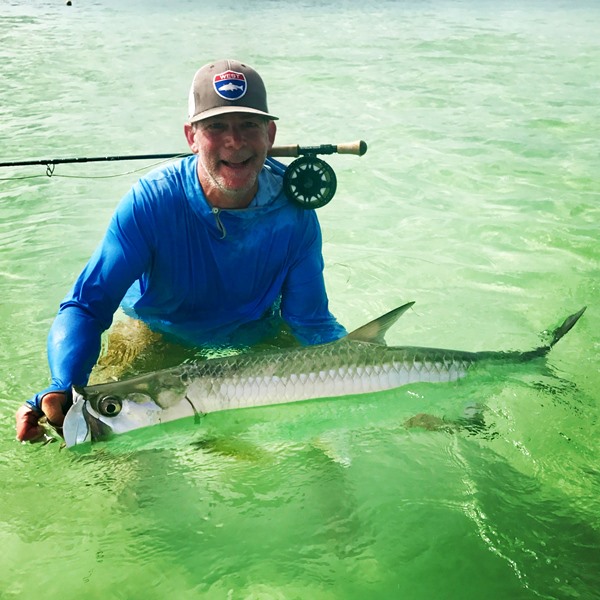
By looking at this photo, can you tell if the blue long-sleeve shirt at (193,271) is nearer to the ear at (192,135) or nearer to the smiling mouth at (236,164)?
the ear at (192,135)

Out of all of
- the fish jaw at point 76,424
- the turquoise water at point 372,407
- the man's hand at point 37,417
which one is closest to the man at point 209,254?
the man's hand at point 37,417

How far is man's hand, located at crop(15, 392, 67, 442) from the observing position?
8.12 ft

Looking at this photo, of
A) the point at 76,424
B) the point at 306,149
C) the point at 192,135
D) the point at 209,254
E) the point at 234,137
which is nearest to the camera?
the point at 76,424

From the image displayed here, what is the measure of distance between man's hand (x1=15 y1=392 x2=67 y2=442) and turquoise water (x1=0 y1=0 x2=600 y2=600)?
0.25 m

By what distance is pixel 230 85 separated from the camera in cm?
293

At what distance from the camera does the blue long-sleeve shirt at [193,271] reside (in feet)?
9.46

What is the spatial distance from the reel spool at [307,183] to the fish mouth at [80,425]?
1.45 meters

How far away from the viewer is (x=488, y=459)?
301 cm

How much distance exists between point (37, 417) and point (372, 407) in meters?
1.44

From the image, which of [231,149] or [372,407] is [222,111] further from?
[372,407]

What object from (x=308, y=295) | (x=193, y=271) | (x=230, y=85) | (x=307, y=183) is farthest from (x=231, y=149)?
(x=308, y=295)

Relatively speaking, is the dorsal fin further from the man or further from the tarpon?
the man

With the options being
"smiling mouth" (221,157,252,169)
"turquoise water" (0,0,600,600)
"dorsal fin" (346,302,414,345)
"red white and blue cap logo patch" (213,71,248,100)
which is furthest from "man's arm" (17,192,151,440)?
"dorsal fin" (346,302,414,345)

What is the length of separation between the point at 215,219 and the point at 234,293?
0.44 m
